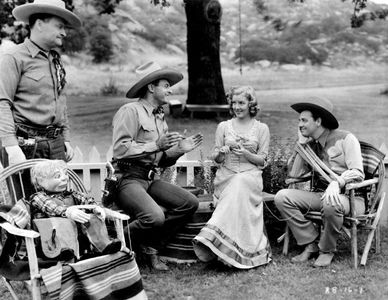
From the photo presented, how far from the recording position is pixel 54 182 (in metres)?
4.32

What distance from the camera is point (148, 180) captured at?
5.42 m

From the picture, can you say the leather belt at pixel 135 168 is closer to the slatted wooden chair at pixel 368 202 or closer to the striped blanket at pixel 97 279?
the striped blanket at pixel 97 279

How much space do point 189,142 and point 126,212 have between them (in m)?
0.80

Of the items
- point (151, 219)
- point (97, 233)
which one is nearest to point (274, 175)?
point (151, 219)

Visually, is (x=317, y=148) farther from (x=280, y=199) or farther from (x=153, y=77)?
(x=153, y=77)

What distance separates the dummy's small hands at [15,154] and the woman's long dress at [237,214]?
158 cm

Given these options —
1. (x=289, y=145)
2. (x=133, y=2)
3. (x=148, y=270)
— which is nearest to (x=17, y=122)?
(x=148, y=270)

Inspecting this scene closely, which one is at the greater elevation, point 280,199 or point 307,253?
point 280,199

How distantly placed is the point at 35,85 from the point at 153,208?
137cm

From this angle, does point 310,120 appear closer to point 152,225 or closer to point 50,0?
point 152,225

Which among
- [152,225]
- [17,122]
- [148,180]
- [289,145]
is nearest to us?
[17,122]

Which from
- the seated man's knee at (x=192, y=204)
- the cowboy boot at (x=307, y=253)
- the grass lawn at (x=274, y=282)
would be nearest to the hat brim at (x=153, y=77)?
the seated man's knee at (x=192, y=204)

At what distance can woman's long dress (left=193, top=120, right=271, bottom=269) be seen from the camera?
5.16 meters

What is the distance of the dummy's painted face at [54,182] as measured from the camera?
4320 mm
